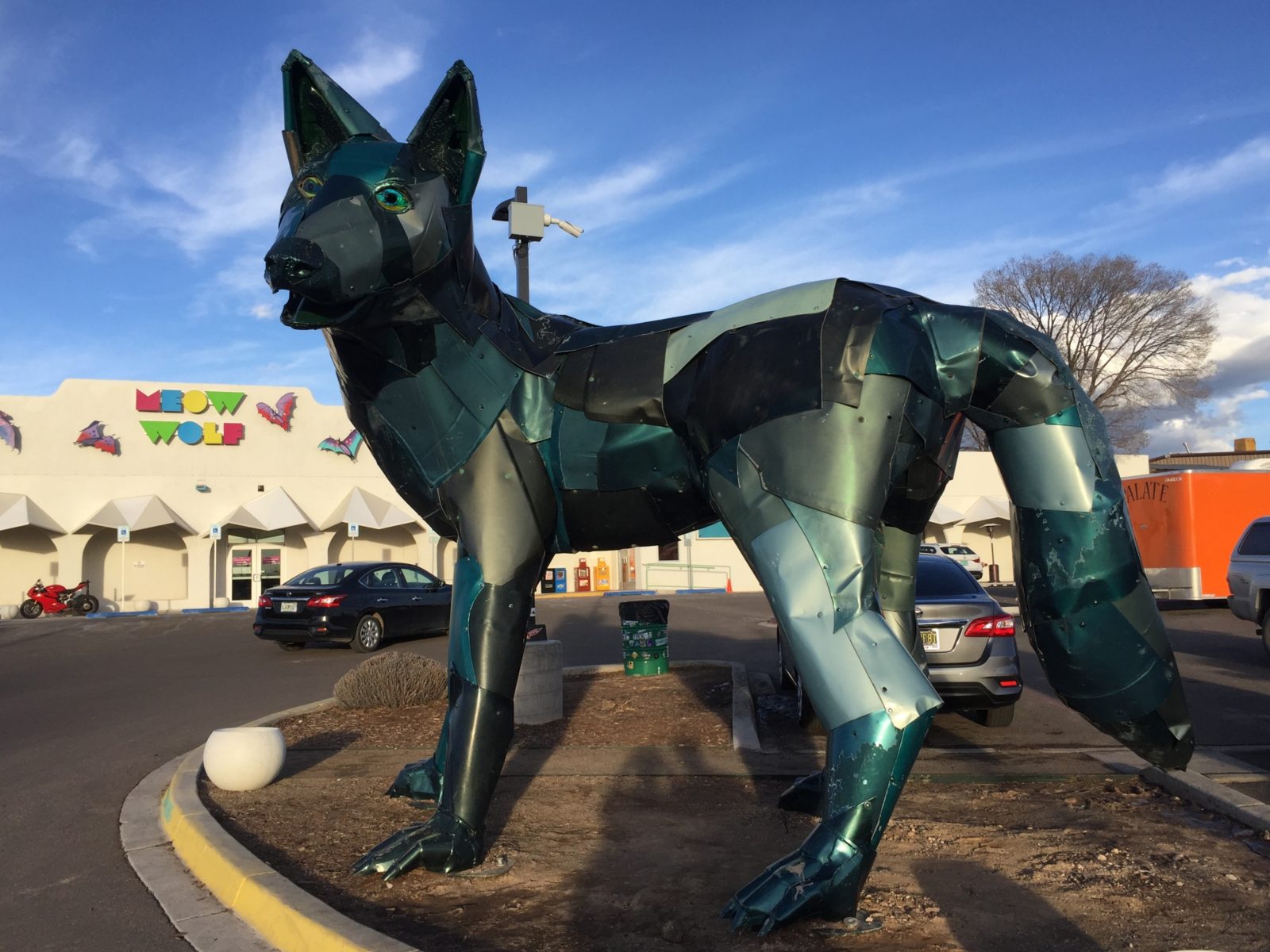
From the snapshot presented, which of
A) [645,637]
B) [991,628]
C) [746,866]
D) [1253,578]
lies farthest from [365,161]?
[1253,578]

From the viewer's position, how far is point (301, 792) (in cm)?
580

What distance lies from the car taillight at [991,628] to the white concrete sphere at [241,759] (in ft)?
16.3

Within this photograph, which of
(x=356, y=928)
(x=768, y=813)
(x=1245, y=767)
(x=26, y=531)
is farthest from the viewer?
(x=26, y=531)

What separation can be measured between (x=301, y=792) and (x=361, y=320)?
3387mm

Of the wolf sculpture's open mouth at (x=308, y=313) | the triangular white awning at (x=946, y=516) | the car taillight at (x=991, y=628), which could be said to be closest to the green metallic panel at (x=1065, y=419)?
the wolf sculpture's open mouth at (x=308, y=313)

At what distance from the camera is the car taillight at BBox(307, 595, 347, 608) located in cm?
1588

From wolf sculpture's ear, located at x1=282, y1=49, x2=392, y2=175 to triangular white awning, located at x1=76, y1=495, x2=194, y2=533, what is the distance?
81.8 feet

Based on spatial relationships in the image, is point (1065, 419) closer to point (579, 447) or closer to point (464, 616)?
point (579, 447)

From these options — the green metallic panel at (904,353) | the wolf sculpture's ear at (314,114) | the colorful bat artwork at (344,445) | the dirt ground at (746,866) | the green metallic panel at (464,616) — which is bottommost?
the dirt ground at (746,866)

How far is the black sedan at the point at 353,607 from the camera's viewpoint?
15875 millimetres

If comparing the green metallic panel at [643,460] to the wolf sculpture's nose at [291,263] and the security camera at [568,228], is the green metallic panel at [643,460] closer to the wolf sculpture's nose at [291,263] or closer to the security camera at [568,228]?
the wolf sculpture's nose at [291,263]

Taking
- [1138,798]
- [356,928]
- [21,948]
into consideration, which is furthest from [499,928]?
[1138,798]

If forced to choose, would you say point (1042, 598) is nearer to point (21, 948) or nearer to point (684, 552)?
point (21, 948)

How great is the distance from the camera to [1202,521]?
1856 cm
